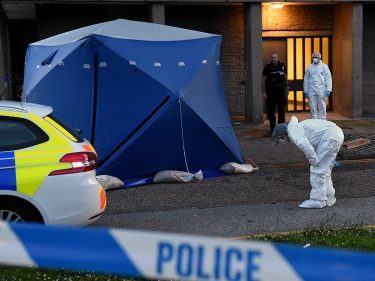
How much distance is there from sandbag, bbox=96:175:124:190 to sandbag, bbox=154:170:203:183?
649 millimetres

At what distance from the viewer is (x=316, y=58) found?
13.8 meters

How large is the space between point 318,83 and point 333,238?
861 cm

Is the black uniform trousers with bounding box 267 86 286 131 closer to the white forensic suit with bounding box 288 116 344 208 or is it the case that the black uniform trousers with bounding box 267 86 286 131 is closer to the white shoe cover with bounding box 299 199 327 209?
the white forensic suit with bounding box 288 116 344 208

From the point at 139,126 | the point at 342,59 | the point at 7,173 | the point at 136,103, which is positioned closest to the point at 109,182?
the point at 139,126

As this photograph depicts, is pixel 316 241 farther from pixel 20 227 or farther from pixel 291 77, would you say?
pixel 291 77

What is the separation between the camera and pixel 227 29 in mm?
17047

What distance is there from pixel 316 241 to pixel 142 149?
4.09m

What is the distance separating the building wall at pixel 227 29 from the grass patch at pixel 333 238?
11.3m

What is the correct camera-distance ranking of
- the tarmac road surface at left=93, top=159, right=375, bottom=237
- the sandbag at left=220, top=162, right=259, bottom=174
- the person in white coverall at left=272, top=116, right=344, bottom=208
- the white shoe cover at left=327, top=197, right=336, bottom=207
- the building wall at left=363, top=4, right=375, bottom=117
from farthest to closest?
the building wall at left=363, top=4, right=375, bottom=117 → the sandbag at left=220, top=162, right=259, bottom=174 → the white shoe cover at left=327, top=197, right=336, bottom=207 → the person in white coverall at left=272, top=116, right=344, bottom=208 → the tarmac road surface at left=93, top=159, right=375, bottom=237

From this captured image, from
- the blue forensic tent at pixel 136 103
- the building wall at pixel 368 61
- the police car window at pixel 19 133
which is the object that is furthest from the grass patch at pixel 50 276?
the building wall at pixel 368 61

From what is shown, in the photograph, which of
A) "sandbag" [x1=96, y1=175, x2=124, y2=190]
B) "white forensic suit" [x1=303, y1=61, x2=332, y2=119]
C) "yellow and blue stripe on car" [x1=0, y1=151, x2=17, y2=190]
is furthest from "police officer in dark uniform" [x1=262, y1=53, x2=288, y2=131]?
"yellow and blue stripe on car" [x1=0, y1=151, x2=17, y2=190]

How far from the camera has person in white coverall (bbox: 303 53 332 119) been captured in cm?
1383

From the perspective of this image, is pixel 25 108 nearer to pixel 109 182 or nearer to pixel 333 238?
pixel 109 182

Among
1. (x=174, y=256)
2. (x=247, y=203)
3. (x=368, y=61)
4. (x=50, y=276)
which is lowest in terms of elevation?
(x=247, y=203)
